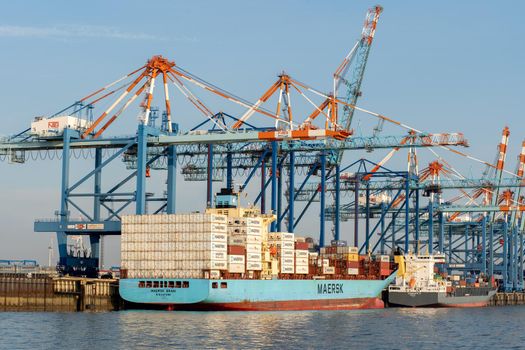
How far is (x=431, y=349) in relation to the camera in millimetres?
50938

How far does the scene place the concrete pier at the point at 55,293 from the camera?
7106 cm

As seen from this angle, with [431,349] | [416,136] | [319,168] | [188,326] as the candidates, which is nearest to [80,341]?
[188,326]

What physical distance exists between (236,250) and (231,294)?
11.5 feet

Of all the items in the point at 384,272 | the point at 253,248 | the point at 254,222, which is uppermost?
the point at 254,222

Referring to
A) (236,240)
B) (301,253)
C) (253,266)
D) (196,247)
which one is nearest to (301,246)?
(301,253)

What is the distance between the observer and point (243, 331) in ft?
187

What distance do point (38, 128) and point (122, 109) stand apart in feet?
24.3

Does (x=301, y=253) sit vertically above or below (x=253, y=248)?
below

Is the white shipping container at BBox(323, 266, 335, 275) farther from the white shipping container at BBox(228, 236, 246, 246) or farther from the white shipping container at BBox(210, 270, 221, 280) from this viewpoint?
the white shipping container at BBox(210, 270, 221, 280)

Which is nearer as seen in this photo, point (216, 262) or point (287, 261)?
point (216, 262)

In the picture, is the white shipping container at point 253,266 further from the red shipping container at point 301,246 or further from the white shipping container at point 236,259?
the red shipping container at point 301,246

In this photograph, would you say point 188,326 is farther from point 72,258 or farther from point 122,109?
point 122,109

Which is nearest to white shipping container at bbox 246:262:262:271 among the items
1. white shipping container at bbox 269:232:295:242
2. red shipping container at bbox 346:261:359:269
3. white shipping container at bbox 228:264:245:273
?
white shipping container at bbox 228:264:245:273

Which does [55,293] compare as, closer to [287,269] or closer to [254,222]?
[254,222]
